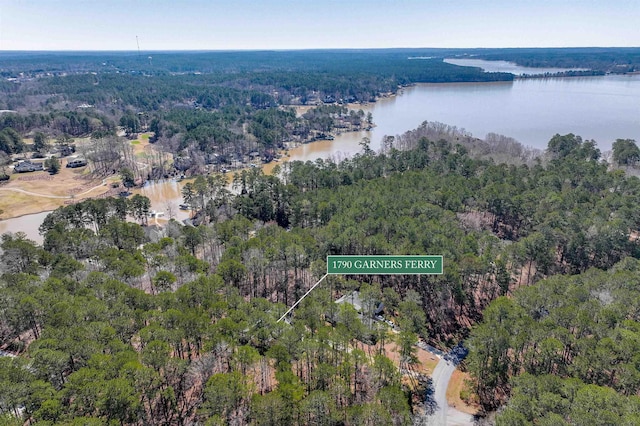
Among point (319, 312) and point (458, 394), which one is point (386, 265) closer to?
Answer: point (319, 312)

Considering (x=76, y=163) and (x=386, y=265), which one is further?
(x=76, y=163)

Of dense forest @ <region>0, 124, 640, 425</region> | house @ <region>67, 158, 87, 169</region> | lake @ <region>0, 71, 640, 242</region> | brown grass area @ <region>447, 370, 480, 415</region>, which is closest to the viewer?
dense forest @ <region>0, 124, 640, 425</region>

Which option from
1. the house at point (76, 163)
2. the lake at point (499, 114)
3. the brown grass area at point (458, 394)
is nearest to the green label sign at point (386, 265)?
the brown grass area at point (458, 394)

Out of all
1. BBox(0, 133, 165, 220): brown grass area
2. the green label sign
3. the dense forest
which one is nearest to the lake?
BBox(0, 133, 165, 220): brown grass area

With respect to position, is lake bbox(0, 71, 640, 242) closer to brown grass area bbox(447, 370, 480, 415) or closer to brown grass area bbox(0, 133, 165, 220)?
brown grass area bbox(0, 133, 165, 220)

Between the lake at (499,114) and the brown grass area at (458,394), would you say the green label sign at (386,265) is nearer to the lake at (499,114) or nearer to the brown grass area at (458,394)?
the brown grass area at (458,394)

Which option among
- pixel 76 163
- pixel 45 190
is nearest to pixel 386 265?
pixel 45 190
